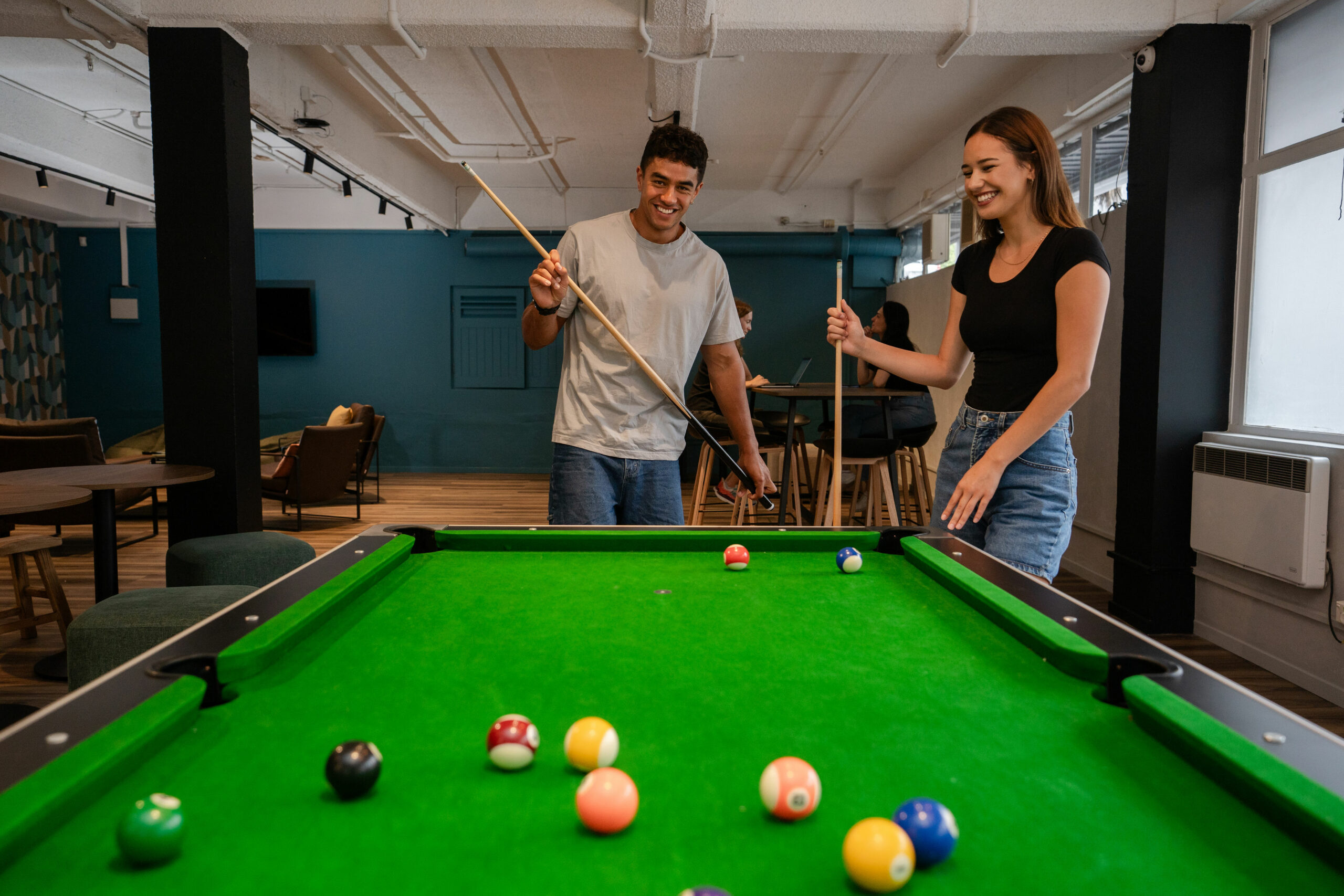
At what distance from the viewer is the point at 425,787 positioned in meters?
0.77

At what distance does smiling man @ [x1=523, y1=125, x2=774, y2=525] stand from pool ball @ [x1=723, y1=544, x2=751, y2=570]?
0.72 m

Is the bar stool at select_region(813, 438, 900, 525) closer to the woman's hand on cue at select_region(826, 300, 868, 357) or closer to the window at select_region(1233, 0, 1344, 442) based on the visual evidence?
the window at select_region(1233, 0, 1344, 442)

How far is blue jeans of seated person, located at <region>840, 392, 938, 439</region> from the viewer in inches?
195

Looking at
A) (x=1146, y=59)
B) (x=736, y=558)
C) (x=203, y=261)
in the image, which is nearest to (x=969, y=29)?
(x=1146, y=59)

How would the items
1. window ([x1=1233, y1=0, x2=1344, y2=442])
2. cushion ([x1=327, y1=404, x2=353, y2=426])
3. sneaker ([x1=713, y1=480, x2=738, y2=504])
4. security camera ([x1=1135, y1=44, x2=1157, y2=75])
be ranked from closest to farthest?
window ([x1=1233, y1=0, x2=1344, y2=442]) < security camera ([x1=1135, y1=44, x2=1157, y2=75]) < sneaker ([x1=713, y1=480, x2=738, y2=504]) < cushion ([x1=327, y1=404, x2=353, y2=426])

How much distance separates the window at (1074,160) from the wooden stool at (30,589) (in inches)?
208

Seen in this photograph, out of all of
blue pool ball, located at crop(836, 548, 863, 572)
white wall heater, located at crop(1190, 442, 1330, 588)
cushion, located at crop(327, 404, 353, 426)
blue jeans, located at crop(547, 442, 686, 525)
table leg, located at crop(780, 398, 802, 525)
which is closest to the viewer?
blue pool ball, located at crop(836, 548, 863, 572)

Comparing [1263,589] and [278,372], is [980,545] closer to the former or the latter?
[1263,589]

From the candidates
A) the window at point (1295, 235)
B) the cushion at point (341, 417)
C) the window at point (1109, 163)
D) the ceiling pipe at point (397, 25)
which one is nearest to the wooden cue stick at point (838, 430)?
the window at point (1295, 235)

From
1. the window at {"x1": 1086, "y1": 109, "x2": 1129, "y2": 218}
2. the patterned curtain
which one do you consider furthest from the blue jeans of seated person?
the patterned curtain

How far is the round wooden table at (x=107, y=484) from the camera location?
2920 millimetres

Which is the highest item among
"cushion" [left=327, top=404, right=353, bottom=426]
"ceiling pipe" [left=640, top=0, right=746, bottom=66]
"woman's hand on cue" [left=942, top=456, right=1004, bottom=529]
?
"ceiling pipe" [left=640, top=0, right=746, bottom=66]

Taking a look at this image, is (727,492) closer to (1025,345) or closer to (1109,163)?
(1109,163)

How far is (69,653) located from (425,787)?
1.63 metres
